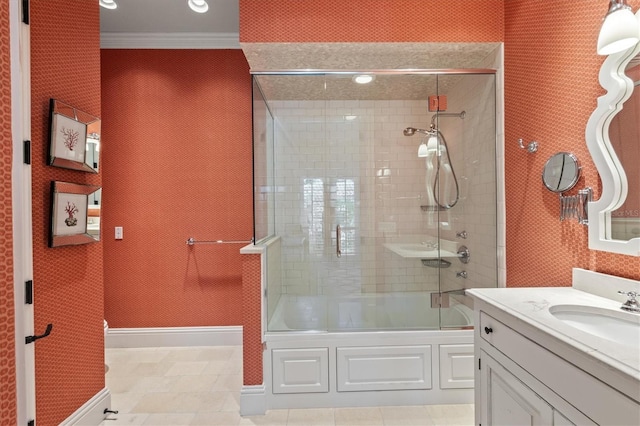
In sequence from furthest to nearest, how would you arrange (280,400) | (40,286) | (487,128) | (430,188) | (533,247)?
(430,188)
(487,128)
(280,400)
(533,247)
(40,286)

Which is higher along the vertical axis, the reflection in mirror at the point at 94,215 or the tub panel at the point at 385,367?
the reflection in mirror at the point at 94,215

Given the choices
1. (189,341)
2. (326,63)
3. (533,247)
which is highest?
(326,63)

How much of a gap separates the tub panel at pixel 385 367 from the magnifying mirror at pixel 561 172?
125cm

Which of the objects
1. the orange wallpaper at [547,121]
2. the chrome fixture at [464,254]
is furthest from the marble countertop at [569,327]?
the chrome fixture at [464,254]

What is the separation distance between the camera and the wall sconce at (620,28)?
1.16 m

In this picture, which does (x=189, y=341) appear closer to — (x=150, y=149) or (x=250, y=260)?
(x=250, y=260)

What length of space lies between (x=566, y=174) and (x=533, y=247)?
51cm

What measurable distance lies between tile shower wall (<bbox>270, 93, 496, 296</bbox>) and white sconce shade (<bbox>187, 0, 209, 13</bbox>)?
91cm

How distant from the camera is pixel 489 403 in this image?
52.7 inches

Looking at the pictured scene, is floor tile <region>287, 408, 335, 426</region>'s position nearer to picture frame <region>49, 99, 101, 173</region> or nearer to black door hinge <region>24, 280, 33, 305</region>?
black door hinge <region>24, 280, 33, 305</region>

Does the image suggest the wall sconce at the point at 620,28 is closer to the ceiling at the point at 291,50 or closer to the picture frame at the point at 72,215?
the ceiling at the point at 291,50

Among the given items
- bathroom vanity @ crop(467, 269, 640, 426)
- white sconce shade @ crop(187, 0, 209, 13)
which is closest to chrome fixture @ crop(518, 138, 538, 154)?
bathroom vanity @ crop(467, 269, 640, 426)

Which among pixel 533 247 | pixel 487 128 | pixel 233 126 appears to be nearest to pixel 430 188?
pixel 487 128

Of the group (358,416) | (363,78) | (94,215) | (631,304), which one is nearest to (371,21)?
(363,78)
